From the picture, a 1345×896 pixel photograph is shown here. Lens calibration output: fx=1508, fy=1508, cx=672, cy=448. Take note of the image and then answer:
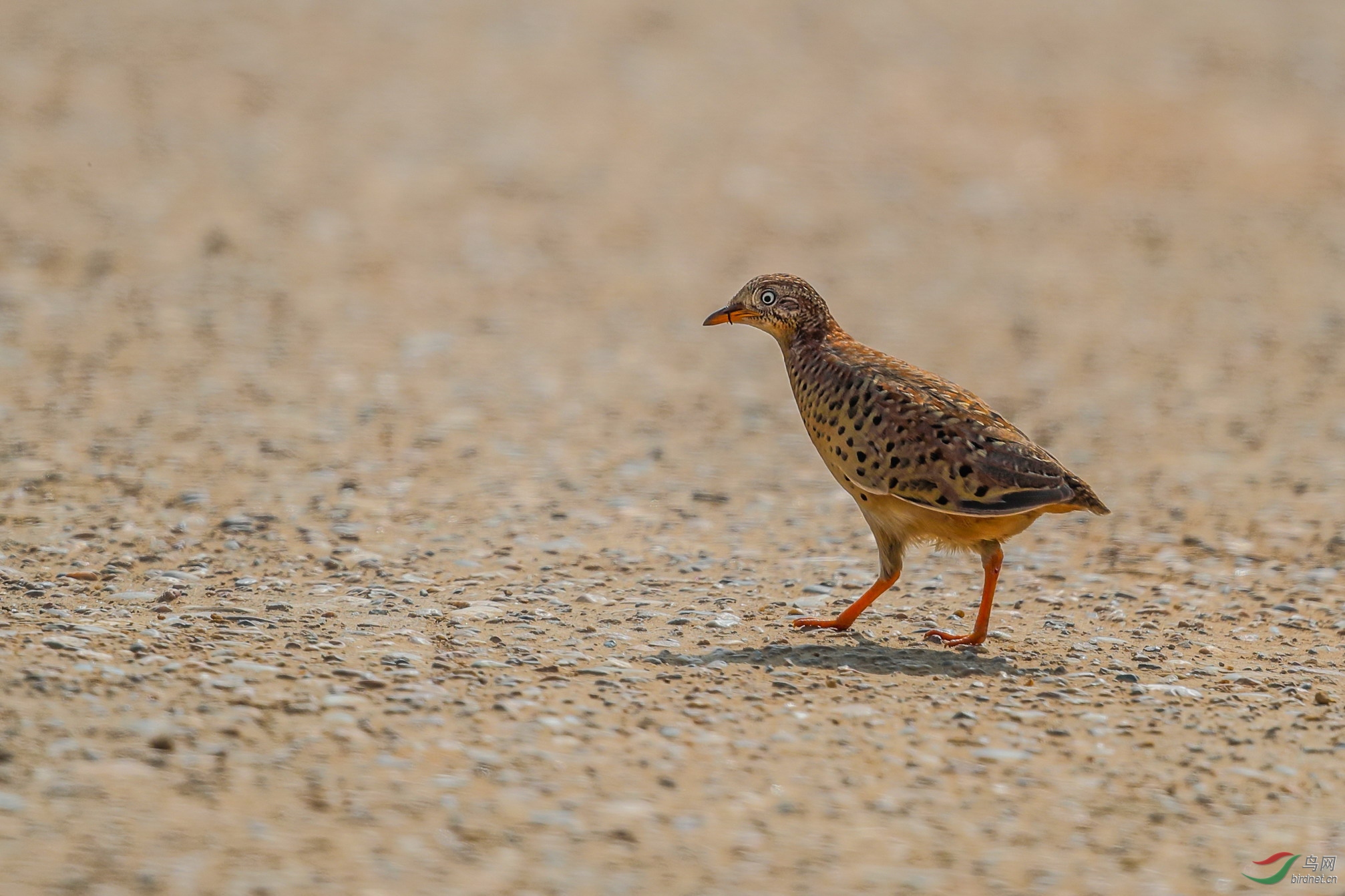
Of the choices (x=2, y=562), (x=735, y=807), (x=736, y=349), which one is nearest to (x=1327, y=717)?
(x=735, y=807)

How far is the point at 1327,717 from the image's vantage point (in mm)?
6977

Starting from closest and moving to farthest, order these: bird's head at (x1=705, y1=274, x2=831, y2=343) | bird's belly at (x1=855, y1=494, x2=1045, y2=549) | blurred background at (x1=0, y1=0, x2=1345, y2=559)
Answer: bird's belly at (x1=855, y1=494, x2=1045, y2=549), bird's head at (x1=705, y1=274, x2=831, y2=343), blurred background at (x1=0, y1=0, x2=1345, y2=559)

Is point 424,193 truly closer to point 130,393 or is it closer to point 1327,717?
point 130,393

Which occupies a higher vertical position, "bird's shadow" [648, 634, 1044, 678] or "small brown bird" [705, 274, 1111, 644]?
"small brown bird" [705, 274, 1111, 644]

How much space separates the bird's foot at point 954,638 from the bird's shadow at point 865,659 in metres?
0.06

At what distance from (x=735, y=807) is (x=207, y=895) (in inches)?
77.0

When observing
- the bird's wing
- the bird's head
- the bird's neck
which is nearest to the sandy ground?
the bird's wing

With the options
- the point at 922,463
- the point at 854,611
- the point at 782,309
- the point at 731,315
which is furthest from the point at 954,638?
the point at 731,315

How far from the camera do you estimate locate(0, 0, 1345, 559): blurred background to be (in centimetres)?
1242

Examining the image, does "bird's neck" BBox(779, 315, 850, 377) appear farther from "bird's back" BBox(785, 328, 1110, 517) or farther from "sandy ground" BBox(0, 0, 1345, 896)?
"sandy ground" BBox(0, 0, 1345, 896)

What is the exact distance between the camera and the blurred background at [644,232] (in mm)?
12422
